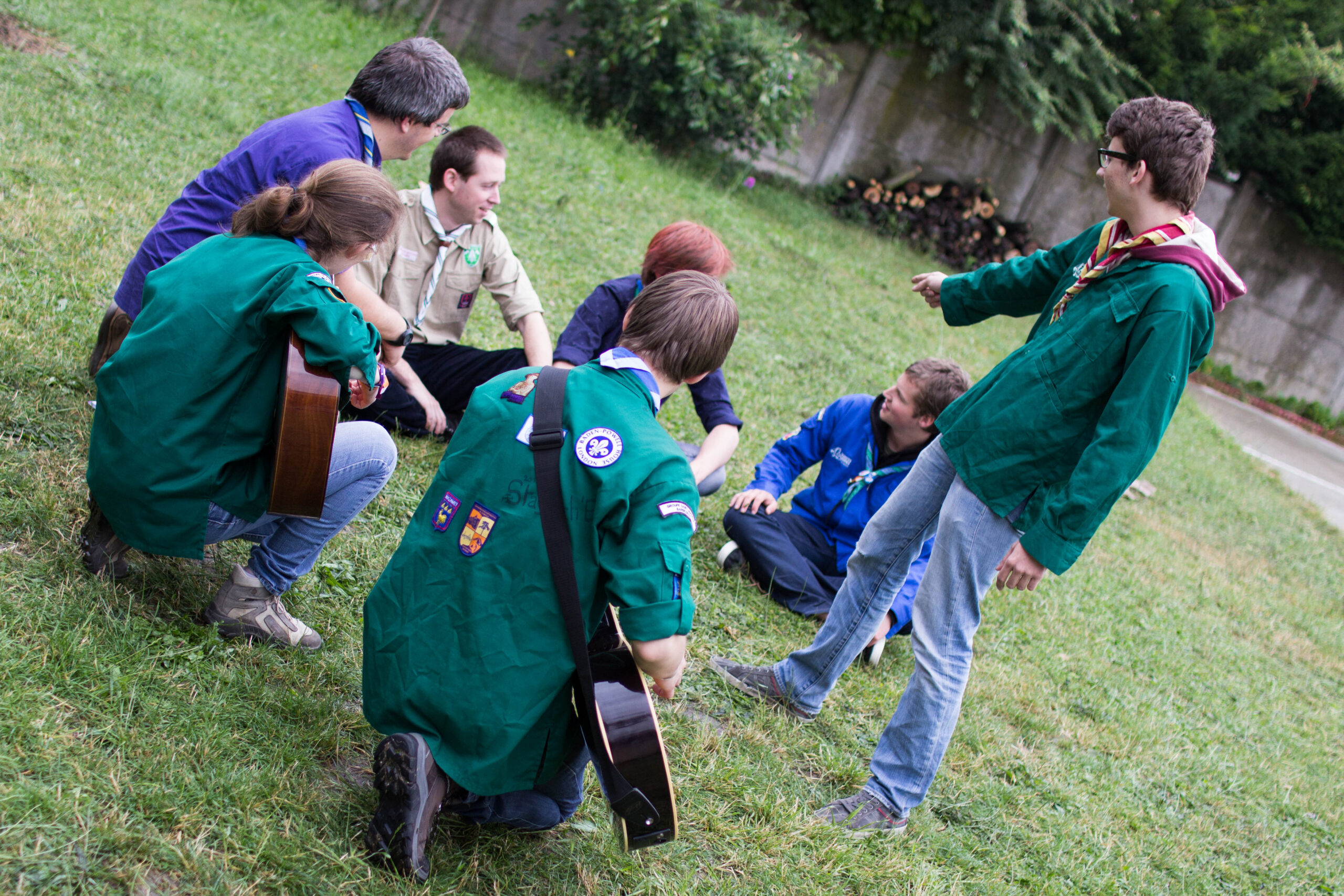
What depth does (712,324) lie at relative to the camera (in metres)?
2.04

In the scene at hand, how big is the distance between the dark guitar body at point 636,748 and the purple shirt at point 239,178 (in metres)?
1.74

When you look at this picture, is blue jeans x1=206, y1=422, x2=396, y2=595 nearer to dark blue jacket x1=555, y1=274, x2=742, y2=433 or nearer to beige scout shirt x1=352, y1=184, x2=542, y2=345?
dark blue jacket x1=555, y1=274, x2=742, y2=433

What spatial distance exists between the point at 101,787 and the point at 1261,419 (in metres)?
15.7

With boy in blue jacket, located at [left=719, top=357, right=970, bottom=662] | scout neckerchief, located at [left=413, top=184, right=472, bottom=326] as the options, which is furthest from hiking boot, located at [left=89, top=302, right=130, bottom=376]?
boy in blue jacket, located at [left=719, top=357, right=970, bottom=662]

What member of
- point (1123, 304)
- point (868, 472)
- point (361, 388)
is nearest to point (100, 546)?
point (361, 388)

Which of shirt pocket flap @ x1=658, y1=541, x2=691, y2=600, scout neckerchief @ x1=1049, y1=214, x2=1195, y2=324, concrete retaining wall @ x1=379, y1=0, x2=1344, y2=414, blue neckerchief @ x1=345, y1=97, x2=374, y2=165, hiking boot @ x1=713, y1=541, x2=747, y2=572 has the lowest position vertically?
hiking boot @ x1=713, y1=541, x2=747, y2=572

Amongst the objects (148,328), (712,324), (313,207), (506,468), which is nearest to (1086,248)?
(712,324)

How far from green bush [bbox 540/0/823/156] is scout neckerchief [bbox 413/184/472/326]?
701cm

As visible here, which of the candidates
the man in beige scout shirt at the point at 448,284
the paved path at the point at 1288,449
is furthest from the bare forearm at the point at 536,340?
the paved path at the point at 1288,449

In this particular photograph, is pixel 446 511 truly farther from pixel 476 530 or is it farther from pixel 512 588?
pixel 512 588

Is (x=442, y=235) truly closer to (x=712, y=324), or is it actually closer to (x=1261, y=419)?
(x=712, y=324)

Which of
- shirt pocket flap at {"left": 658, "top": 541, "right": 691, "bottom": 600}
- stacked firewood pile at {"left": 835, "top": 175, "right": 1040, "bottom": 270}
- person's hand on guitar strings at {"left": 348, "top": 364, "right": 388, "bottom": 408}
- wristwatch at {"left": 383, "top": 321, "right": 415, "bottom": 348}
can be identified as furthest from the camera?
stacked firewood pile at {"left": 835, "top": 175, "right": 1040, "bottom": 270}

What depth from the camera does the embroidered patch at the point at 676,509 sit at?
1790mm

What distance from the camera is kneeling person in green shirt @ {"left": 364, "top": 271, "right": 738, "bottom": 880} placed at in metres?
1.81
